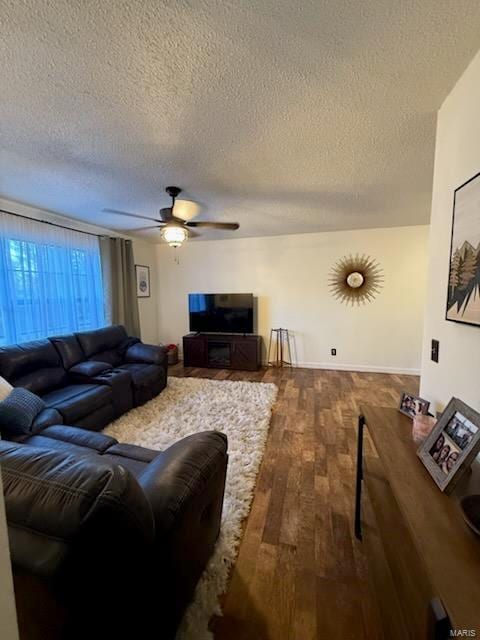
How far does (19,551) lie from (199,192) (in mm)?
2773

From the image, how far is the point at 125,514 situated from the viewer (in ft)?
2.25

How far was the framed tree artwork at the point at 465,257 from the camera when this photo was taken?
105 centimetres

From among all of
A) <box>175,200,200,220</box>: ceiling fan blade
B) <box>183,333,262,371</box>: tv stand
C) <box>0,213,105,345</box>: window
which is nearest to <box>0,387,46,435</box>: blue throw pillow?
<box>0,213,105,345</box>: window

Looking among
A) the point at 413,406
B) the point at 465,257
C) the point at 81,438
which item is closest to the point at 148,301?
the point at 81,438

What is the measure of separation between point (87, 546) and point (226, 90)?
189 cm

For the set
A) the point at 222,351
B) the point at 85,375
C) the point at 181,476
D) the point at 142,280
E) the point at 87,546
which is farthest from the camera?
the point at 142,280

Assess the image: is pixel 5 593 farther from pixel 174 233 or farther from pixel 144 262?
pixel 144 262

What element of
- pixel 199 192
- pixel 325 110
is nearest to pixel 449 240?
pixel 325 110

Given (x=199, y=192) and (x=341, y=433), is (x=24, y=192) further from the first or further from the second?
(x=341, y=433)

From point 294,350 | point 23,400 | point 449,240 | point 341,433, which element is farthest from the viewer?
point 294,350

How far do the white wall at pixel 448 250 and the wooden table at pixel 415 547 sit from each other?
29cm

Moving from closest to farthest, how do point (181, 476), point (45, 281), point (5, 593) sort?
point (5, 593)
point (181, 476)
point (45, 281)

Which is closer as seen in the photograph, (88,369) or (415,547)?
(415,547)

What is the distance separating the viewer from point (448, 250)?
1298 mm
